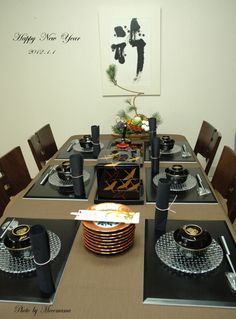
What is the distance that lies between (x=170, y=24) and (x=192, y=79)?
527mm

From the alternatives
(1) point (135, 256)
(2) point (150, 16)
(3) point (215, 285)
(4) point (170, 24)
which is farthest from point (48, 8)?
(3) point (215, 285)

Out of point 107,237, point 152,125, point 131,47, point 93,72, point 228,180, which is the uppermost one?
point 131,47

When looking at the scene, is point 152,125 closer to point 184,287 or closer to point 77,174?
point 77,174

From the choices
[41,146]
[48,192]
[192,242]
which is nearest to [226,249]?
[192,242]

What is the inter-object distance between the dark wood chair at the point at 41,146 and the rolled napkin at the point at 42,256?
1.32 meters

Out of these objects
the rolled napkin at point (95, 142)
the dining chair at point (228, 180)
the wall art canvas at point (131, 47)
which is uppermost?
the wall art canvas at point (131, 47)

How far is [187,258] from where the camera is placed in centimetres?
91

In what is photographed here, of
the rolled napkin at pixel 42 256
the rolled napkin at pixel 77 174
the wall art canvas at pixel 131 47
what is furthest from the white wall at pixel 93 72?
the rolled napkin at pixel 42 256

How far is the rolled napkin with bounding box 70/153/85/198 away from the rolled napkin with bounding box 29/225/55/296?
1.77 ft

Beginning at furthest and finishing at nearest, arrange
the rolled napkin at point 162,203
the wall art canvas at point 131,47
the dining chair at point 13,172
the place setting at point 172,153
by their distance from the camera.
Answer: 1. the wall art canvas at point 131,47
2. the place setting at point 172,153
3. the dining chair at point 13,172
4. the rolled napkin at point 162,203

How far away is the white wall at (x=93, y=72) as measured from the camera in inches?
102

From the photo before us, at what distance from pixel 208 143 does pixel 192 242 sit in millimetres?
1390

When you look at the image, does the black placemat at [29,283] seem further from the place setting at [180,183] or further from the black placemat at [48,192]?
the place setting at [180,183]

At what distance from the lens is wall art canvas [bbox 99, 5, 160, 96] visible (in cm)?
256
